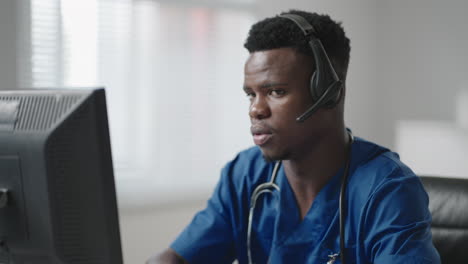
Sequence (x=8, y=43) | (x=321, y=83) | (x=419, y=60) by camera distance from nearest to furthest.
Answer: (x=321, y=83)
(x=8, y=43)
(x=419, y=60)

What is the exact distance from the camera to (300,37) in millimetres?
1199

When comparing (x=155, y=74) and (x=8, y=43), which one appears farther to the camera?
(x=155, y=74)

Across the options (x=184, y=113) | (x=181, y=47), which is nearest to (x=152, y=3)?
(x=181, y=47)

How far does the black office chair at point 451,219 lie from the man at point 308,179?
0.74 ft

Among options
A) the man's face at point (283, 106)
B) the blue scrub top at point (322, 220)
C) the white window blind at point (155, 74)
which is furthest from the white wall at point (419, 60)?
the man's face at point (283, 106)

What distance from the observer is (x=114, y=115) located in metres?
2.47

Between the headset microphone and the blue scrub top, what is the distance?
0.54 ft

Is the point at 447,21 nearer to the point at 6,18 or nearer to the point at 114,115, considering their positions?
the point at 114,115

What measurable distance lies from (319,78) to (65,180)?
0.63 metres

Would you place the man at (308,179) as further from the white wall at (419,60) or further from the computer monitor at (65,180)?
the white wall at (419,60)

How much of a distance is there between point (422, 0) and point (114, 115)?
6.56 ft

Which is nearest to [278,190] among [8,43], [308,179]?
[308,179]

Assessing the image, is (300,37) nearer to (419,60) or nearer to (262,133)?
(262,133)

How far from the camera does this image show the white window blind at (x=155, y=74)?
7.55 ft
